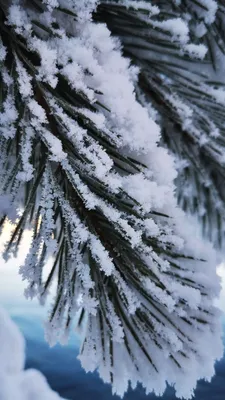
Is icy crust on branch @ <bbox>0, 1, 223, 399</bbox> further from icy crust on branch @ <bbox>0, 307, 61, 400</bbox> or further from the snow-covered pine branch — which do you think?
icy crust on branch @ <bbox>0, 307, 61, 400</bbox>

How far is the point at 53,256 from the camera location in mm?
496

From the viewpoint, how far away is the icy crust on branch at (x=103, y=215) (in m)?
0.41

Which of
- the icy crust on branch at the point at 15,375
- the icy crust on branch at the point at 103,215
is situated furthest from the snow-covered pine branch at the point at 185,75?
the icy crust on branch at the point at 15,375

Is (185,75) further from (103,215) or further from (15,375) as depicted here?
(15,375)

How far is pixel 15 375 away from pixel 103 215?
2.35 meters

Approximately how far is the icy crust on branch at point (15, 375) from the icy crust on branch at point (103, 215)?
5.76 ft

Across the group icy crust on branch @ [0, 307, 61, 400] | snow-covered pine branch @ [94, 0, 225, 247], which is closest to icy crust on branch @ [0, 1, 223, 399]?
snow-covered pine branch @ [94, 0, 225, 247]

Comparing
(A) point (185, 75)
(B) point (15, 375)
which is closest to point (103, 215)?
(A) point (185, 75)

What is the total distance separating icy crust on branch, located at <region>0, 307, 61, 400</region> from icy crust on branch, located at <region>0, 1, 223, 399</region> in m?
1.76

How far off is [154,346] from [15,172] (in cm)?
25

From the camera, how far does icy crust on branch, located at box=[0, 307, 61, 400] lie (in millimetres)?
2254

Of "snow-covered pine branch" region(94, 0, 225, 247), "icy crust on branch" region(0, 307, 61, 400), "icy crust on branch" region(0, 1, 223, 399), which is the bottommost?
"icy crust on branch" region(0, 1, 223, 399)

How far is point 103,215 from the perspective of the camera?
43 cm

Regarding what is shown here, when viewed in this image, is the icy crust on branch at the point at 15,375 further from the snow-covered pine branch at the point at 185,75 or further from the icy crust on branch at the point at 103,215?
the icy crust on branch at the point at 103,215
